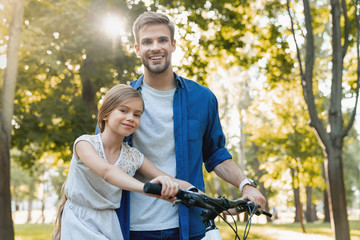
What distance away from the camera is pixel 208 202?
1951mm

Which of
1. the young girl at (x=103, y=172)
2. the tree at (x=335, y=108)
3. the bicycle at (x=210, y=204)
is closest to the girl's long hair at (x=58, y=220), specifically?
the young girl at (x=103, y=172)

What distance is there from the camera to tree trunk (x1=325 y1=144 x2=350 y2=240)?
8.62 metres

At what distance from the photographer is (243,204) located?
220 cm

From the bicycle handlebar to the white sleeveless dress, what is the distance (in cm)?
61

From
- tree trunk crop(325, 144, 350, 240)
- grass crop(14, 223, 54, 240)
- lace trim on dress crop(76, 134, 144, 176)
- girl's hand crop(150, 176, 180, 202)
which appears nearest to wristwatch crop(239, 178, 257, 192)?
lace trim on dress crop(76, 134, 144, 176)

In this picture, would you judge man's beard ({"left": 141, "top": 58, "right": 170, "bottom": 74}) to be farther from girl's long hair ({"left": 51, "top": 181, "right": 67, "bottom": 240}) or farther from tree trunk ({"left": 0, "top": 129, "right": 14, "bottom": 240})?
tree trunk ({"left": 0, "top": 129, "right": 14, "bottom": 240})

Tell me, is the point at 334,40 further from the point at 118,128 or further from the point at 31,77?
the point at 31,77

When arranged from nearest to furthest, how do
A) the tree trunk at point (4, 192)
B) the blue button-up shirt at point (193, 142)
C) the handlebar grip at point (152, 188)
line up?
the handlebar grip at point (152, 188)
the blue button-up shirt at point (193, 142)
the tree trunk at point (4, 192)

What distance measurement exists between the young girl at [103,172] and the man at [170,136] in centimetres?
15

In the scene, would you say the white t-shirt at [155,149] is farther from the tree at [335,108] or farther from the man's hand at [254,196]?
the tree at [335,108]

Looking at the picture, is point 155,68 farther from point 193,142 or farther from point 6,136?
point 6,136

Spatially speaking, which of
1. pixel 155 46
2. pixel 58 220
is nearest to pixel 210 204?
pixel 58 220

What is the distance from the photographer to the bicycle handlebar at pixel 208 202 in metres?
1.78

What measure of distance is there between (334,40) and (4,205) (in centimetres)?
718
